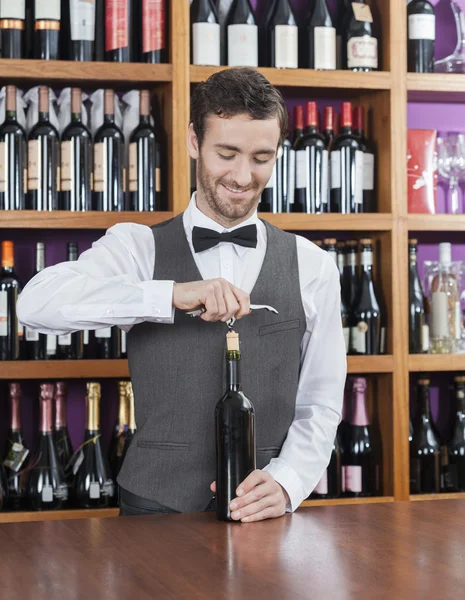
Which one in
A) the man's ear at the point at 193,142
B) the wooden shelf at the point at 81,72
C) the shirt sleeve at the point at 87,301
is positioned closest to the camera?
the shirt sleeve at the point at 87,301

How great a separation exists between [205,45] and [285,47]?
0.25 m

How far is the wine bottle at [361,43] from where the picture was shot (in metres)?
2.82

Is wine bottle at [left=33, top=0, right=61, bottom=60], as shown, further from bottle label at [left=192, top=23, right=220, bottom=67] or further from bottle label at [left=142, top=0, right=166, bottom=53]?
bottle label at [left=192, top=23, right=220, bottom=67]

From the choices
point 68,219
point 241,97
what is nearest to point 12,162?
point 68,219

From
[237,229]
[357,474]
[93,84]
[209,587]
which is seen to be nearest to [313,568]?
[209,587]

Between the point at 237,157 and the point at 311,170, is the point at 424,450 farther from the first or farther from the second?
the point at 237,157

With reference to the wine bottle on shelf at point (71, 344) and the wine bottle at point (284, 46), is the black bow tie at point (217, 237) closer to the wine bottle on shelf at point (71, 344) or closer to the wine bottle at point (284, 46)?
Answer: the wine bottle on shelf at point (71, 344)

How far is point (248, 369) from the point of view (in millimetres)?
1817

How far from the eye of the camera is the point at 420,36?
289 centimetres

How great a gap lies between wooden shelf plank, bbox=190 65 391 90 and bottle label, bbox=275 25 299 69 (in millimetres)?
39

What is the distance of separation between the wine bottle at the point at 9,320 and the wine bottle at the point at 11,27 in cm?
56

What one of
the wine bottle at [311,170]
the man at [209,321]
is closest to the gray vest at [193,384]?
the man at [209,321]

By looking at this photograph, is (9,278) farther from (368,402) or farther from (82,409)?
(368,402)

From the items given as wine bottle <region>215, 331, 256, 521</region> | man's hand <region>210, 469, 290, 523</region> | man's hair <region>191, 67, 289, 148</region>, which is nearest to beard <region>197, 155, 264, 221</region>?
man's hair <region>191, 67, 289, 148</region>
